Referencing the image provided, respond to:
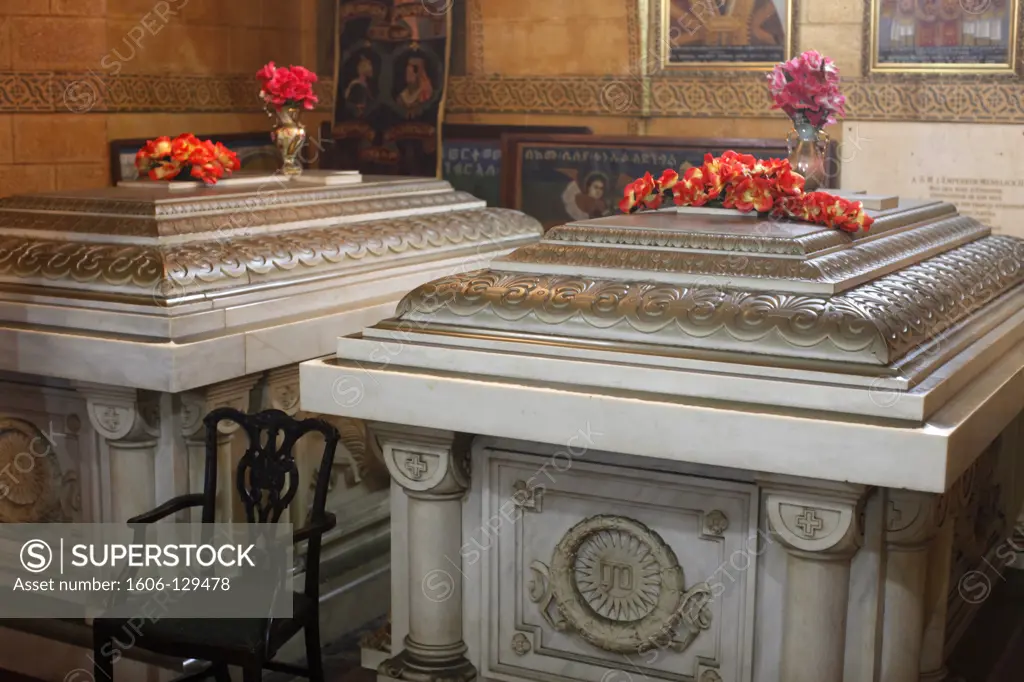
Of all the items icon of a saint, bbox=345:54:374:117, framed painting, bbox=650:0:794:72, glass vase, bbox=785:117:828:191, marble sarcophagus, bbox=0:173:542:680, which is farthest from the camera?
icon of a saint, bbox=345:54:374:117

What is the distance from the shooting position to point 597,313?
8.50 ft

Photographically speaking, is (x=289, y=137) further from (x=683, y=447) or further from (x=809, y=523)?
(x=809, y=523)

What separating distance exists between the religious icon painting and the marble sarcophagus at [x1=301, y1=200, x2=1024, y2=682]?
148 inches

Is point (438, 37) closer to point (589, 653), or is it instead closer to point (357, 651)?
point (357, 651)

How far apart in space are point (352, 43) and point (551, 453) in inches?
182

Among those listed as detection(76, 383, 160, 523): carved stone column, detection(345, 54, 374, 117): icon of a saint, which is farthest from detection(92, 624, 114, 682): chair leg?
detection(345, 54, 374, 117): icon of a saint

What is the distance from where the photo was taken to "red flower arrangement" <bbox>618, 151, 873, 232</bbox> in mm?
2950

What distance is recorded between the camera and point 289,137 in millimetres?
4445

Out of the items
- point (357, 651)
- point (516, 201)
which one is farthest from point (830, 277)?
point (516, 201)

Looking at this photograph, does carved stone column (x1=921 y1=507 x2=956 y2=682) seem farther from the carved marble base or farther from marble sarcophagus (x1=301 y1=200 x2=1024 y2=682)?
the carved marble base

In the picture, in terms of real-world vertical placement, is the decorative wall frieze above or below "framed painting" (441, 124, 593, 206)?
above

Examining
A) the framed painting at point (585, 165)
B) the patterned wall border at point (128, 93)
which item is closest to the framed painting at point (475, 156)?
the framed painting at point (585, 165)

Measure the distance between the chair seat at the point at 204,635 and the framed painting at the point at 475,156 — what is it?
3744 mm

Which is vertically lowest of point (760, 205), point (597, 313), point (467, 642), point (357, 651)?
point (357, 651)
